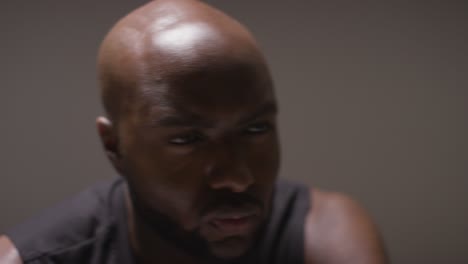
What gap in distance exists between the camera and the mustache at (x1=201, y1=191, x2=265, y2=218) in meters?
0.90

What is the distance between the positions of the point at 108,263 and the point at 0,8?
60cm

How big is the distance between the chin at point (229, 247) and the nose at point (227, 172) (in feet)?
0.28

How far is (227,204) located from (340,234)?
0.27m

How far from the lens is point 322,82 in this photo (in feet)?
4.47

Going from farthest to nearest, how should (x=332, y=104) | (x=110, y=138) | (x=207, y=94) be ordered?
1. (x=332, y=104)
2. (x=110, y=138)
3. (x=207, y=94)

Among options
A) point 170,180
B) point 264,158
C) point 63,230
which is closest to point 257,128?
point 264,158

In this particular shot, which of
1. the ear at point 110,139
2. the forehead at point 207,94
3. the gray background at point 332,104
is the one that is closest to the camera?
the forehead at point 207,94

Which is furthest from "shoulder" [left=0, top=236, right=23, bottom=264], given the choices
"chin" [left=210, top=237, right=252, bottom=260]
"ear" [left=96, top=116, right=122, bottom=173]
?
"chin" [left=210, top=237, right=252, bottom=260]

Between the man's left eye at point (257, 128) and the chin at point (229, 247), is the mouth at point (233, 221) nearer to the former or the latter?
the chin at point (229, 247)

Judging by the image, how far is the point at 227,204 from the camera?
90 centimetres

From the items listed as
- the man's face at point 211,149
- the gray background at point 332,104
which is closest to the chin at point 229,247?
the man's face at point 211,149

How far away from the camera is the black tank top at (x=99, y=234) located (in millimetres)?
1054

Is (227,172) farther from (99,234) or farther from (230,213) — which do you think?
(99,234)

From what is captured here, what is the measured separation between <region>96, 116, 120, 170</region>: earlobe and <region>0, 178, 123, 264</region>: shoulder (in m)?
0.14
